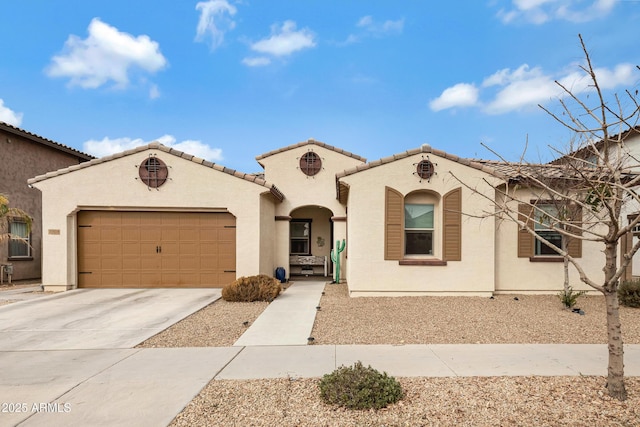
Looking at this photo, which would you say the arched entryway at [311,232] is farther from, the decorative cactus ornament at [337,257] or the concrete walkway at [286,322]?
the concrete walkway at [286,322]

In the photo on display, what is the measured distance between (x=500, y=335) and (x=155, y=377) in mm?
5523

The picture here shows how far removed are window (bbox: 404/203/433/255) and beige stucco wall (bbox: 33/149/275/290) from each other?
180 inches

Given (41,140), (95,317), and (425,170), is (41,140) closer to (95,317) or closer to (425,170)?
(95,317)

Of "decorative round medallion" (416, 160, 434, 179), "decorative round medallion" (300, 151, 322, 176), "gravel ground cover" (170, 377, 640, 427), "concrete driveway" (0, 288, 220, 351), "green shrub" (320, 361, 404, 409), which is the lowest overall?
"concrete driveway" (0, 288, 220, 351)

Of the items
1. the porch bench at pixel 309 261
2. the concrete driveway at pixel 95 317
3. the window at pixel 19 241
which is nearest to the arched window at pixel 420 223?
the porch bench at pixel 309 261

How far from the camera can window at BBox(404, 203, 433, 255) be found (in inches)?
385

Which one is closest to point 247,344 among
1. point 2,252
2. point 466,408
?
point 466,408

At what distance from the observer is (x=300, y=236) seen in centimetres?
1516

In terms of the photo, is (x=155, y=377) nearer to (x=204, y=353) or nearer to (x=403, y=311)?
(x=204, y=353)

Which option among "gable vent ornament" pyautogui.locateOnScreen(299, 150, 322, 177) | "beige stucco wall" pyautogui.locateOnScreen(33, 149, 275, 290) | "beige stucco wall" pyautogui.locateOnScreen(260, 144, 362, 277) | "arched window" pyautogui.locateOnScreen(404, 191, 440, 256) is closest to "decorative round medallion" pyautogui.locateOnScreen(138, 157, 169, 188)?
"beige stucco wall" pyautogui.locateOnScreen(33, 149, 275, 290)

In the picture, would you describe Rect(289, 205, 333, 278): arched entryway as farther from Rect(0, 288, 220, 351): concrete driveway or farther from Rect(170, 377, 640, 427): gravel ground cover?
Rect(170, 377, 640, 427): gravel ground cover

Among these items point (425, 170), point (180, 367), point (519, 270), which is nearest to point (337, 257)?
point (425, 170)

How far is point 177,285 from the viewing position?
1096cm

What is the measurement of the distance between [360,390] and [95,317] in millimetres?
6533
